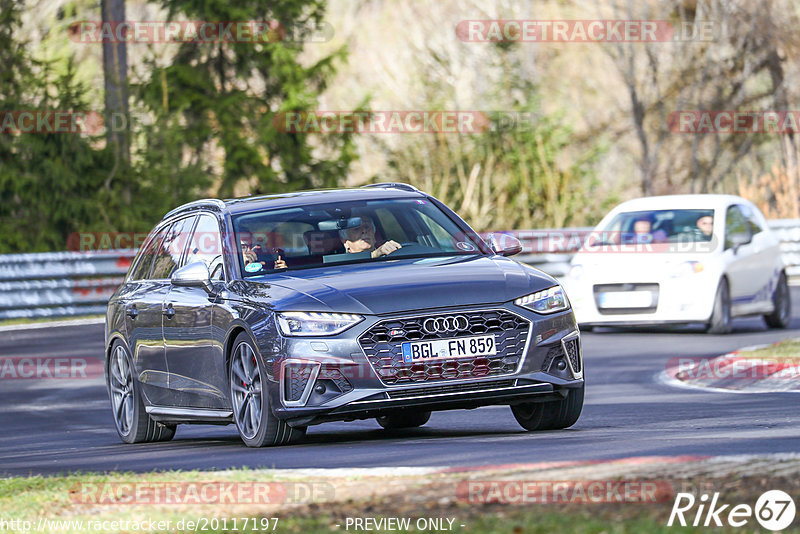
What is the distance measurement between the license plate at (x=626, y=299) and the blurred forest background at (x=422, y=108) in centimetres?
1278

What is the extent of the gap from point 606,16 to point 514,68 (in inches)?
135

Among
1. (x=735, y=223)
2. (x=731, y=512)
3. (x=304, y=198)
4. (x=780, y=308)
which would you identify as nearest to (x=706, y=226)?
(x=735, y=223)

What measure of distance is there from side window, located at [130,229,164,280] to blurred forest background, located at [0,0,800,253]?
16.9 m

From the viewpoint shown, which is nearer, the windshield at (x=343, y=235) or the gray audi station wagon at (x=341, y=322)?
the gray audi station wagon at (x=341, y=322)

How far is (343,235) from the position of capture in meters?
10.6

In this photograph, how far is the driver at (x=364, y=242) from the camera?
10.5 meters

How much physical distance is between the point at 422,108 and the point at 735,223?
16.6 meters

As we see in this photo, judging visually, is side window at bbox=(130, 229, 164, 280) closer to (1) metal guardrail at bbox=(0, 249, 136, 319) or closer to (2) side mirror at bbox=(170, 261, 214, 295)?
(2) side mirror at bbox=(170, 261, 214, 295)

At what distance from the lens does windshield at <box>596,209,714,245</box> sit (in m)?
20.1

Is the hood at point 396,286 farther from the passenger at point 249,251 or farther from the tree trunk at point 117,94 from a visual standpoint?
the tree trunk at point 117,94

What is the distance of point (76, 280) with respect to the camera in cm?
2655

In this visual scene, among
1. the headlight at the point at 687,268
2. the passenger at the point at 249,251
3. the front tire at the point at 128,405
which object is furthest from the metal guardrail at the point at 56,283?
the passenger at the point at 249,251

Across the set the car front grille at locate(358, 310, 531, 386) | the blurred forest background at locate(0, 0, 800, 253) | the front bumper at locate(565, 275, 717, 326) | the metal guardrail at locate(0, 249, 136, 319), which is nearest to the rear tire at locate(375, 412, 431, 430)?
the car front grille at locate(358, 310, 531, 386)

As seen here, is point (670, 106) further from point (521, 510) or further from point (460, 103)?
point (521, 510)
